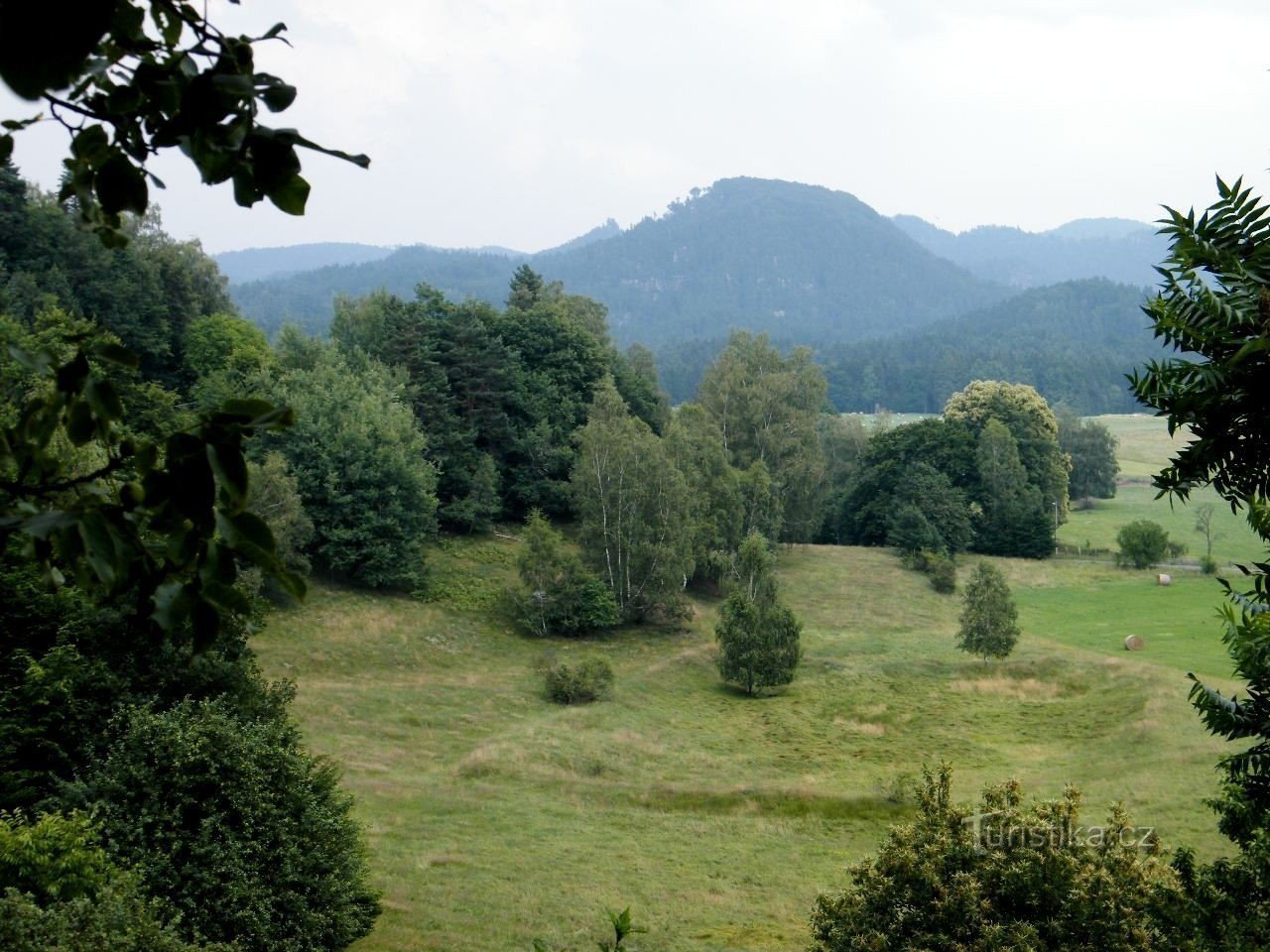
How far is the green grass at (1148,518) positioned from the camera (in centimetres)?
6869

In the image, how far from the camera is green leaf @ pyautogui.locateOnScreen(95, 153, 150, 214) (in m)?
1.92

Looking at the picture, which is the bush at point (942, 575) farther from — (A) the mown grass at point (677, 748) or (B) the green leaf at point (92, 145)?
(B) the green leaf at point (92, 145)

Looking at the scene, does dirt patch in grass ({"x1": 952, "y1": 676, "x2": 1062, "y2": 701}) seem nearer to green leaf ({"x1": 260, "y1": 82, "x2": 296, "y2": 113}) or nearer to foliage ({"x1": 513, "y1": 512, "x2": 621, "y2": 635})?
foliage ({"x1": 513, "y1": 512, "x2": 621, "y2": 635})

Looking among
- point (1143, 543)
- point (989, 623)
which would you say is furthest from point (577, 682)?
point (1143, 543)

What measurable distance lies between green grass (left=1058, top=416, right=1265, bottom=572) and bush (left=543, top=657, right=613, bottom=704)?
40.4 m

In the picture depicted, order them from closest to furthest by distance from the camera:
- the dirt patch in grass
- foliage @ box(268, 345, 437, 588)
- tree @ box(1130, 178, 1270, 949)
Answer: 1. tree @ box(1130, 178, 1270, 949)
2. the dirt patch in grass
3. foliage @ box(268, 345, 437, 588)

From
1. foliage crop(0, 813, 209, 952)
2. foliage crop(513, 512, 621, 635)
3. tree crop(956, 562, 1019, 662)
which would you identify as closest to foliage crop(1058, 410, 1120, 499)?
tree crop(956, 562, 1019, 662)

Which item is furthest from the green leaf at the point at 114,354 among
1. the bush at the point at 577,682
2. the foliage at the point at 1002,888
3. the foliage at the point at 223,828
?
the bush at the point at 577,682

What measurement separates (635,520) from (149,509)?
1685 inches

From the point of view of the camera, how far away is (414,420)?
160 ft

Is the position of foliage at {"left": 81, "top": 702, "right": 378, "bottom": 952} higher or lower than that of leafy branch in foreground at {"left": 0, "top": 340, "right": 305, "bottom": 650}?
lower

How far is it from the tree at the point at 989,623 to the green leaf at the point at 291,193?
41.5m

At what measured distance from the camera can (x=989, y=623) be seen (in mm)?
40031

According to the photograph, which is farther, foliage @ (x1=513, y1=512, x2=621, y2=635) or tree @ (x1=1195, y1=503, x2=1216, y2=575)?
tree @ (x1=1195, y1=503, x2=1216, y2=575)
